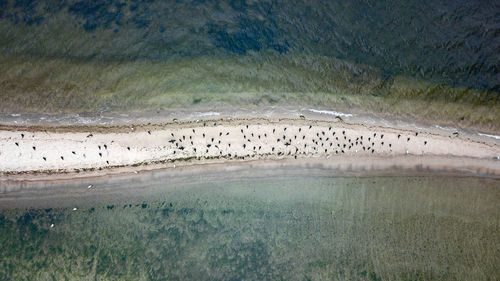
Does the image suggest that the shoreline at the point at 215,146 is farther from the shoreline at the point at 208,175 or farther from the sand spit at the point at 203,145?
the shoreline at the point at 208,175

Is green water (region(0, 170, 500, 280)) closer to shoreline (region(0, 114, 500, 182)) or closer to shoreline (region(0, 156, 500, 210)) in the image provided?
shoreline (region(0, 156, 500, 210))

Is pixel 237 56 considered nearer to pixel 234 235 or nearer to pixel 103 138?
pixel 103 138

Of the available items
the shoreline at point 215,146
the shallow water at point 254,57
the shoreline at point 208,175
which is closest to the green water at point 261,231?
the shoreline at point 208,175

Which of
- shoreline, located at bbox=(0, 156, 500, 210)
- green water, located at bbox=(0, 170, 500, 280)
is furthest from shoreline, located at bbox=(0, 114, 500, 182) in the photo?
green water, located at bbox=(0, 170, 500, 280)

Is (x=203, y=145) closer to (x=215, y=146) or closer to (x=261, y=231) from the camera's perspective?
(x=215, y=146)

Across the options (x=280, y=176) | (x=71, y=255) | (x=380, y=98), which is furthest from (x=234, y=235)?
(x=380, y=98)

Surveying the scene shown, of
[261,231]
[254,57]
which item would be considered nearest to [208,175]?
[261,231]

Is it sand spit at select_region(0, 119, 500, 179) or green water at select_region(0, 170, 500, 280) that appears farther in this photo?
sand spit at select_region(0, 119, 500, 179)
